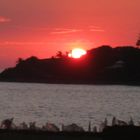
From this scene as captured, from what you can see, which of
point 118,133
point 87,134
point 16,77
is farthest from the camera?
point 16,77

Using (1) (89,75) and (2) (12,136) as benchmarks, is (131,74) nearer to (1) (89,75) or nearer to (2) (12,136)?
(1) (89,75)

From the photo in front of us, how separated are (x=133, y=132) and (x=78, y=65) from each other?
481 ft

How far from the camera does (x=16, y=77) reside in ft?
561

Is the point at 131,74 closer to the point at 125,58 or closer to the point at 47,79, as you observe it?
the point at 125,58

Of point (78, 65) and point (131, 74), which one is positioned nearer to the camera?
point (131, 74)

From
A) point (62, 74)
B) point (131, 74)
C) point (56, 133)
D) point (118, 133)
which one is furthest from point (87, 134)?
point (62, 74)

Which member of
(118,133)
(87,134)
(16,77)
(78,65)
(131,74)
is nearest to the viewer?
(118,133)

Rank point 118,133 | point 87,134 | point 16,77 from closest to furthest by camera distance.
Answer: point 118,133 → point 87,134 → point 16,77

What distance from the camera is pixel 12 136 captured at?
1164 centimetres

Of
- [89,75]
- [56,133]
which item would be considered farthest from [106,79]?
[56,133]

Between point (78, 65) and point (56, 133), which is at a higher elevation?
point (78, 65)

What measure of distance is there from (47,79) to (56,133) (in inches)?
6104

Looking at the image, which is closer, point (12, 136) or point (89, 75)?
point (12, 136)

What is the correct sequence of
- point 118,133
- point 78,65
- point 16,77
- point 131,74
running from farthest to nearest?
point 16,77 < point 78,65 < point 131,74 < point 118,133
